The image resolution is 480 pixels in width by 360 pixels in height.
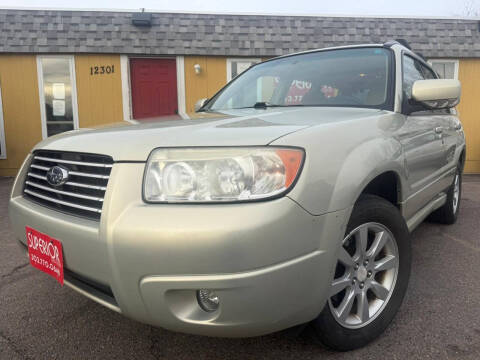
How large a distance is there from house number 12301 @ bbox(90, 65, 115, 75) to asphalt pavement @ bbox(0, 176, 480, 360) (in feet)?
17.8

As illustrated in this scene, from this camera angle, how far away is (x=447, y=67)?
316 inches

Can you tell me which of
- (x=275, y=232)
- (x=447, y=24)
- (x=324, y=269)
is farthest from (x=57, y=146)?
(x=447, y=24)

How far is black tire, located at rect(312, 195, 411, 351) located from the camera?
1.65 m

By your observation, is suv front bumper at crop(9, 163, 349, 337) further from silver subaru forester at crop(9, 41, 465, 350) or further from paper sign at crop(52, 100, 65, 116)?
paper sign at crop(52, 100, 65, 116)

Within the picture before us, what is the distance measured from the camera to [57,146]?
69.9 inches

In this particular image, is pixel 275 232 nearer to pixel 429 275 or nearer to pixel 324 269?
pixel 324 269

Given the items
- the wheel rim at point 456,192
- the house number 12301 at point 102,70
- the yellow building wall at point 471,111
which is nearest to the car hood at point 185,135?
the wheel rim at point 456,192

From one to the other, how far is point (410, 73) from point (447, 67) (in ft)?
20.8

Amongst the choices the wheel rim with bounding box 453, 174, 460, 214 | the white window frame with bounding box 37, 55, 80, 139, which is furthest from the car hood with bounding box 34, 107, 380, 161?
the white window frame with bounding box 37, 55, 80, 139

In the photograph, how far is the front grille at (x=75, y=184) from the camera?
4.92 ft

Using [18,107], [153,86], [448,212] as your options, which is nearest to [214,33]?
[153,86]

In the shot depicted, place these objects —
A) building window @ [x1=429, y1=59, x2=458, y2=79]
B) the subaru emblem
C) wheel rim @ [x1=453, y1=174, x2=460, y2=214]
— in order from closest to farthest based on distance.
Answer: the subaru emblem
wheel rim @ [x1=453, y1=174, x2=460, y2=214]
building window @ [x1=429, y1=59, x2=458, y2=79]

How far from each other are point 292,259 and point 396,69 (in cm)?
167

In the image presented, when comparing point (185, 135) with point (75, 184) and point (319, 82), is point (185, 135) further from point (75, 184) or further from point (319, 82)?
point (319, 82)
